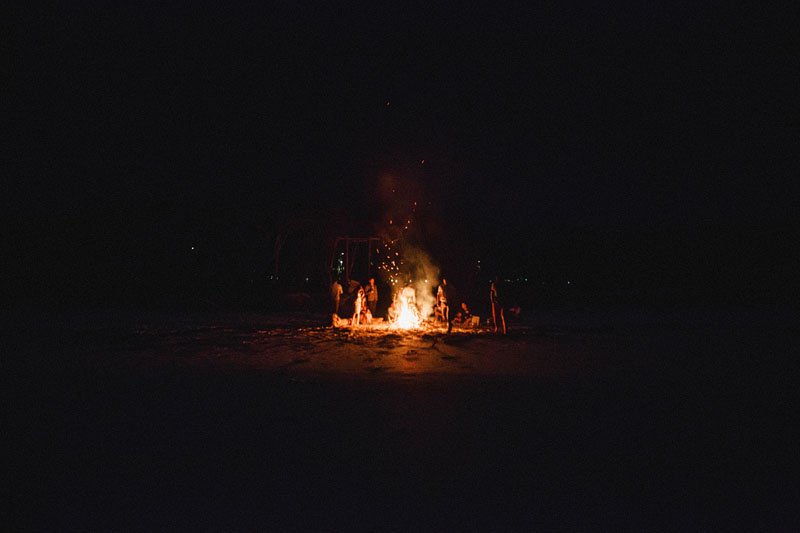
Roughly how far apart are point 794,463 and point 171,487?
489 cm

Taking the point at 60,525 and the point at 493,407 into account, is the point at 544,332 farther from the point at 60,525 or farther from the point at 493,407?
the point at 60,525

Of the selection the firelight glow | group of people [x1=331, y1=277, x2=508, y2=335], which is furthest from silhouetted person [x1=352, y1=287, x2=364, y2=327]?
the firelight glow

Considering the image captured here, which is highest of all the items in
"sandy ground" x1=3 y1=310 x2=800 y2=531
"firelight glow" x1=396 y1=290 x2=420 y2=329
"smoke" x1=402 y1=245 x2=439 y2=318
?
"smoke" x1=402 y1=245 x2=439 y2=318

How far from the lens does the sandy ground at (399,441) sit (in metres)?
3.62

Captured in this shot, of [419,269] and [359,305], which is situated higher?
[419,269]

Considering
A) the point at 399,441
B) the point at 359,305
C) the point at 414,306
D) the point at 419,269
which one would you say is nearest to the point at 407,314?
the point at 414,306

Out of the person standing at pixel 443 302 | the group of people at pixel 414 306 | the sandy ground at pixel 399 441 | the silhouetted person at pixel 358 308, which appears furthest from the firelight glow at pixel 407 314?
the sandy ground at pixel 399 441

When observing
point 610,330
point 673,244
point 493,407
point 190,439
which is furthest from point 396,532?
point 673,244

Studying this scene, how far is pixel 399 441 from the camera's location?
4.87 metres

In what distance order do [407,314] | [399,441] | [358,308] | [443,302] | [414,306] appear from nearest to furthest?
1. [399,441]
2. [358,308]
3. [407,314]
4. [414,306]
5. [443,302]

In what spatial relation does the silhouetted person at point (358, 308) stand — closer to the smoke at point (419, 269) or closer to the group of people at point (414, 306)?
the group of people at point (414, 306)

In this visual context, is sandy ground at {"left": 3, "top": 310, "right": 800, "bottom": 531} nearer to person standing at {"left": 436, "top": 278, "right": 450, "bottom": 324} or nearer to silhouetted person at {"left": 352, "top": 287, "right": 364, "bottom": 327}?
silhouetted person at {"left": 352, "top": 287, "right": 364, "bottom": 327}

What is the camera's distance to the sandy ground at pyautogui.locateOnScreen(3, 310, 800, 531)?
3.62 m

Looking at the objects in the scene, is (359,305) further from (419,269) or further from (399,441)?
(399,441)
